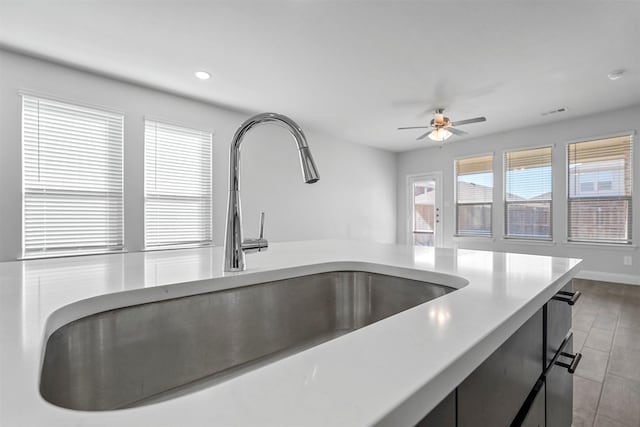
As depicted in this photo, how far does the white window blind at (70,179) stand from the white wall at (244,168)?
0.09 meters

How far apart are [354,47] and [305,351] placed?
312cm

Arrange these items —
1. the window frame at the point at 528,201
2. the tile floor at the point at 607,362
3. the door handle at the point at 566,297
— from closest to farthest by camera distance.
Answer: the door handle at the point at 566,297, the tile floor at the point at 607,362, the window frame at the point at 528,201

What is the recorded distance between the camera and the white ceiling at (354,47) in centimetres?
238

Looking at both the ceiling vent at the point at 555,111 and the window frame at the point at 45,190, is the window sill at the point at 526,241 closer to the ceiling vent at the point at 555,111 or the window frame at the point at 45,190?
the ceiling vent at the point at 555,111

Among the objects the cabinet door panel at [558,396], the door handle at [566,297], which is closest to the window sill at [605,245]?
the cabinet door panel at [558,396]

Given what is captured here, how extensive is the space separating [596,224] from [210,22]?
605cm

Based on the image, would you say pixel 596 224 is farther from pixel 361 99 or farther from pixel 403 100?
pixel 361 99

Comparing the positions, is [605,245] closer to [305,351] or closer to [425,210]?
[425,210]

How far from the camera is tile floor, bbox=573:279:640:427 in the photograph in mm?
1688

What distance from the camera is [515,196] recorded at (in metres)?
5.73

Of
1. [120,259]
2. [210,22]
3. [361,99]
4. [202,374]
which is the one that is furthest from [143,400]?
[361,99]

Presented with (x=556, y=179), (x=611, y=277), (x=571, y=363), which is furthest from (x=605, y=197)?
(x=571, y=363)

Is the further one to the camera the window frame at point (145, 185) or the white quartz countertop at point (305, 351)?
the window frame at point (145, 185)

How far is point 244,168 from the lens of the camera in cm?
466
